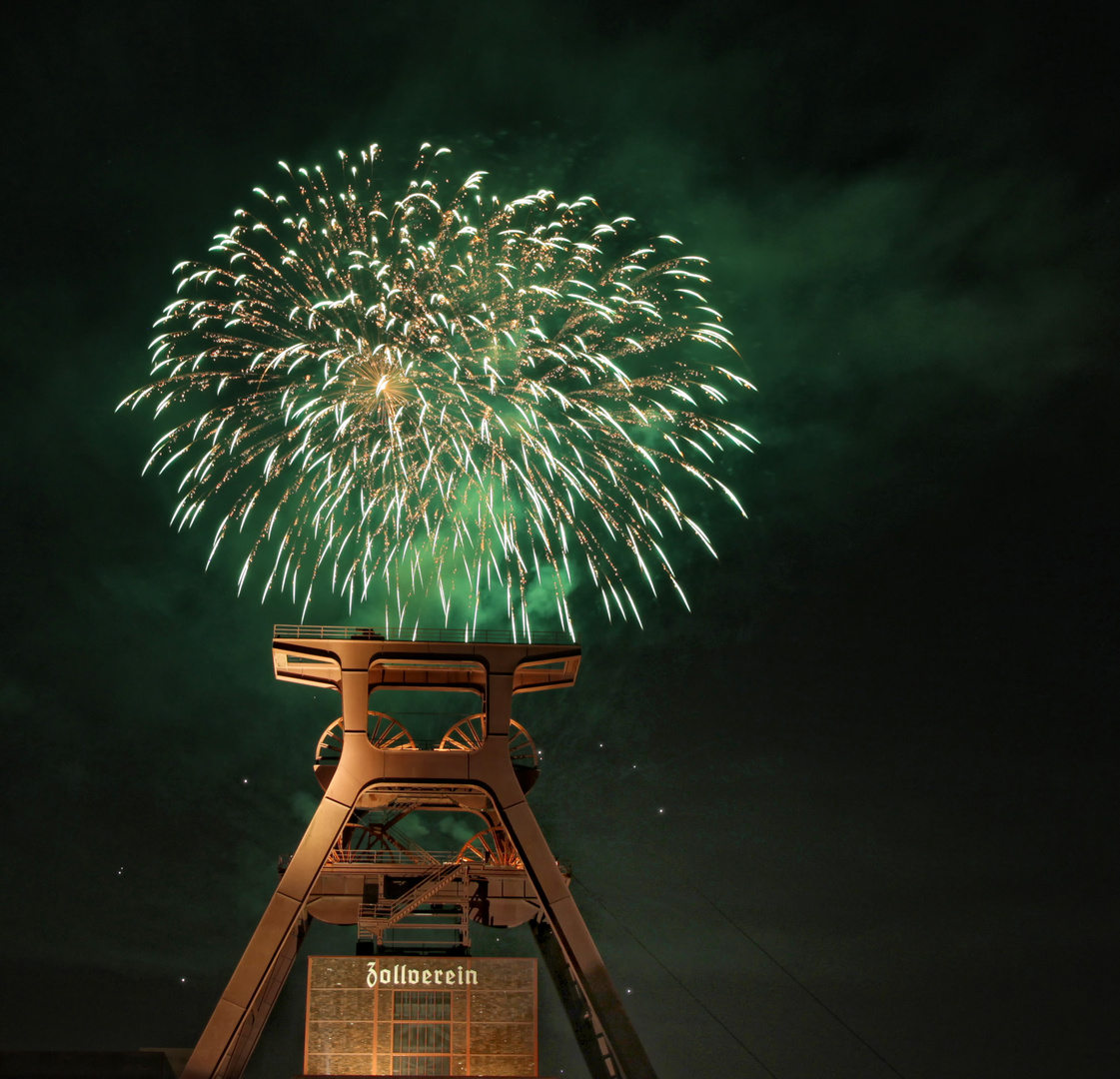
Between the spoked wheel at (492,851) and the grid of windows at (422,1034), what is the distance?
7216mm

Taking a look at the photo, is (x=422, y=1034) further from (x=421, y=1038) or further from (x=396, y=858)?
(x=396, y=858)

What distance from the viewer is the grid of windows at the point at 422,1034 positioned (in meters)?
31.6

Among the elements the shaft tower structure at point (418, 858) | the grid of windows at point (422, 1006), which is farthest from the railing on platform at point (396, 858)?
the grid of windows at point (422, 1006)

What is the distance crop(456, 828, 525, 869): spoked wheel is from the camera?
133 ft

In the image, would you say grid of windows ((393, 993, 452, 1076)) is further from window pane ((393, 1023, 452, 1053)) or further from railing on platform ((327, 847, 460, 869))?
railing on platform ((327, 847, 460, 869))

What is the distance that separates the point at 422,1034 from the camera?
31953 millimetres

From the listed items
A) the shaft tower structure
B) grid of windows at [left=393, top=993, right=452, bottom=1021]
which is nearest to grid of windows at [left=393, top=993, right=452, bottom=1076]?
grid of windows at [left=393, top=993, right=452, bottom=1021]

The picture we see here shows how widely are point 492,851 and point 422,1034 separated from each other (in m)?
11.0

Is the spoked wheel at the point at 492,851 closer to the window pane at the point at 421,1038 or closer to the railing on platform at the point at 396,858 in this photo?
the railing on platform at the point at 396,858

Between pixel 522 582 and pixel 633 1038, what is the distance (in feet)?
46.9

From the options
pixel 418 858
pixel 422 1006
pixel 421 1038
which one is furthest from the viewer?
pixel 418 858

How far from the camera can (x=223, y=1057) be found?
101 feet

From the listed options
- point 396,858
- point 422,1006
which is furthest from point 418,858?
point 422,1006

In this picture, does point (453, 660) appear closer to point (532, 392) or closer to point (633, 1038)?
point (532, 392)
